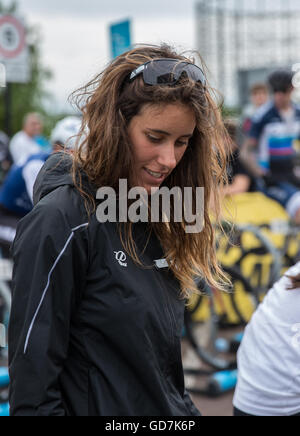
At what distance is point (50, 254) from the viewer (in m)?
1.52

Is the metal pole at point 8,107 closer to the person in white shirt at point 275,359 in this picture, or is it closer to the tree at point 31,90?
the person in white shirt at point 275,359

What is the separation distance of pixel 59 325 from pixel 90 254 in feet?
0.62

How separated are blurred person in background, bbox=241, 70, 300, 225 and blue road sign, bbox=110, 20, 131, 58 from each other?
183 cm

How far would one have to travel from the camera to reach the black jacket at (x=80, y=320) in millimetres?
1510

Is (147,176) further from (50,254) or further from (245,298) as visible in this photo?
(245,298)

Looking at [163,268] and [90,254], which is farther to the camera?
[163,268]

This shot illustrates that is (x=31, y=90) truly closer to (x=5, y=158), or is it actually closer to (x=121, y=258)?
(x=5, y=158)

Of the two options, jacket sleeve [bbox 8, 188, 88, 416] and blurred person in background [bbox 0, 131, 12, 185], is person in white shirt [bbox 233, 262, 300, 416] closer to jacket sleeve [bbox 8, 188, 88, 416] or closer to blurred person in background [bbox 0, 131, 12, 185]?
jacket sleeve [bbox 8, 188, 88, 416]

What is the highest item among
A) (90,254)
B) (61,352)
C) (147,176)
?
(147,176)

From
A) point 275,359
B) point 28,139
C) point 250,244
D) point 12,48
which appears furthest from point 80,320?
point 28,139

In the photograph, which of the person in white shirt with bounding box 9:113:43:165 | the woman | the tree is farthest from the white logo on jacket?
the tree

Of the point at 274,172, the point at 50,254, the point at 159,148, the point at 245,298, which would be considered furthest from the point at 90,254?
the point at 274,172
